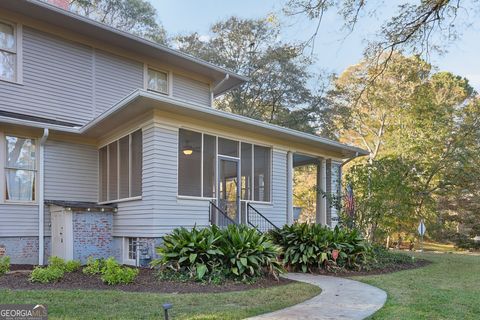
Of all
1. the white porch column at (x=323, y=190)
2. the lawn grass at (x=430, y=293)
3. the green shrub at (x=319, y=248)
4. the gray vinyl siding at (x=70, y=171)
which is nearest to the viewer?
the lawn grass at (x=430, y=293)

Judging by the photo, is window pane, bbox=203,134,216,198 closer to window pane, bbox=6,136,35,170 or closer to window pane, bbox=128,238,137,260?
window pane, bbox=128,238,137,260

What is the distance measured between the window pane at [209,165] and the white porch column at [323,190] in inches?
189

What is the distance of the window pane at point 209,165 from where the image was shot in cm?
998

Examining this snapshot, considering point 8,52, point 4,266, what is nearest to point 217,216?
point 4,266

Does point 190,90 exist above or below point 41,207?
above

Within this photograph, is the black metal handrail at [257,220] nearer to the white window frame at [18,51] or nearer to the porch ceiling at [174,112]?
the porch ceiling at [174,112]

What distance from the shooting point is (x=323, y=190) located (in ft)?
45.4

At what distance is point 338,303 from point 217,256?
252cm

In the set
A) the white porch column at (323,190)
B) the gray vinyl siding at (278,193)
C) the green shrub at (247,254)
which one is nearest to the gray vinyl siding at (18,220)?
the green shrub at (247,254)

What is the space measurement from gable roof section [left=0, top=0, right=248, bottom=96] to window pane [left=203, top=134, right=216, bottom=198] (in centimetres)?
361

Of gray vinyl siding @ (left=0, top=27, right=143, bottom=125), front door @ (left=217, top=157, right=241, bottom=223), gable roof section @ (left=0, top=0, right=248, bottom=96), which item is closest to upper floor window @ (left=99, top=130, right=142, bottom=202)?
gray vinyl siding @ (left=0, top=27, right=143, bottom=125)

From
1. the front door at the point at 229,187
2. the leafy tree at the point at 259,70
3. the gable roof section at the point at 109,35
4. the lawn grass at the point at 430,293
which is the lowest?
the lawn grass at the point at 430,293

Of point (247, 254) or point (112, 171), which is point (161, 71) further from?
point (247, 254)

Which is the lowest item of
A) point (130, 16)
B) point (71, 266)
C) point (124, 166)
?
point (71, 266)
